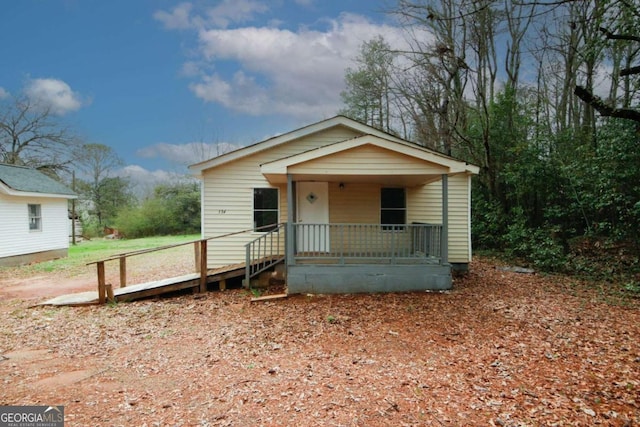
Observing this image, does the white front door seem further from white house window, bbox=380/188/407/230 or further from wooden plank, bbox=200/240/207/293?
wooden plank, bbox=200/240/207/293

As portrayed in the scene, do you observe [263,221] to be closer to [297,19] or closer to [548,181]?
[548,181]

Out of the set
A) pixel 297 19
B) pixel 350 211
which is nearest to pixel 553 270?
pixel 350 211

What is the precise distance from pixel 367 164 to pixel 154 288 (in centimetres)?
592

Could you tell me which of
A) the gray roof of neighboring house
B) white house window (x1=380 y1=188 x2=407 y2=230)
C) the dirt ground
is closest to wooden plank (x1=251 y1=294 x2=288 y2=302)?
the dirt ground

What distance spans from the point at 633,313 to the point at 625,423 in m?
4.53

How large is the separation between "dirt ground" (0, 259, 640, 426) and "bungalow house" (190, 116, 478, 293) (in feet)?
2.17

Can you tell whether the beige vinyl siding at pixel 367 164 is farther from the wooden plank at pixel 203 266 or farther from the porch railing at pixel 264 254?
the wooden plank at pixel 203 266

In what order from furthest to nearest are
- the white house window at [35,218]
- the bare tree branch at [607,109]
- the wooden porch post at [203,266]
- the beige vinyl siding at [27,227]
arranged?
the white house window at [35,218]
the beige vinyl siding at [27,227]
the wooden porch post at [203,266]
the bare tree branch at [607,109]

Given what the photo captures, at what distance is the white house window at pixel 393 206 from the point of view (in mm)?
9672

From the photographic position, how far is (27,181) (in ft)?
47.3

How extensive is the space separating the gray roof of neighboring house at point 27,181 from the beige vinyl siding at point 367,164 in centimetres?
1340

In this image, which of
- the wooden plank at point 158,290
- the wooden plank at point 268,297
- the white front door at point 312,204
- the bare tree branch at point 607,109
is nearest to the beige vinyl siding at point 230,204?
the wooden plank at point 158,290

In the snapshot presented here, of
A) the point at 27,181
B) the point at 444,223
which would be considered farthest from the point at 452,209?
the point at 27,181

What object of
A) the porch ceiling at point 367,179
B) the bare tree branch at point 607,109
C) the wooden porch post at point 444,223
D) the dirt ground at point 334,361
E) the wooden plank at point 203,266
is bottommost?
the dirt ground at point 334,361
